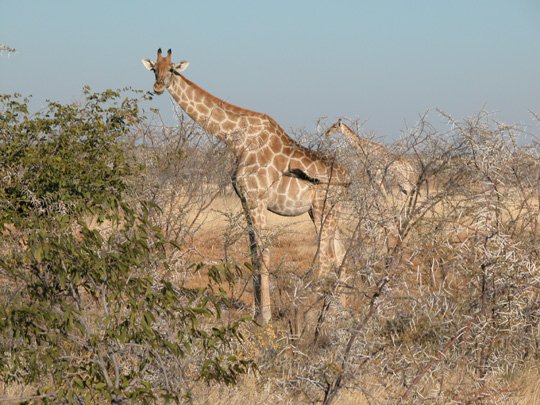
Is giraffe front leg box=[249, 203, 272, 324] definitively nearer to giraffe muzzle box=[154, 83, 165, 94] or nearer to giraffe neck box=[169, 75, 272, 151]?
giraffe neck box=[169, 75, 272, 151]

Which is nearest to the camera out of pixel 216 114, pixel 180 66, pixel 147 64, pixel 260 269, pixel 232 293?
pixel 232 293

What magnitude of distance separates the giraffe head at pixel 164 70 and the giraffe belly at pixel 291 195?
5.61 feet

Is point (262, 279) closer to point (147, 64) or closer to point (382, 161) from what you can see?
point (382, 161)

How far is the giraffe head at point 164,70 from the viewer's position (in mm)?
11325

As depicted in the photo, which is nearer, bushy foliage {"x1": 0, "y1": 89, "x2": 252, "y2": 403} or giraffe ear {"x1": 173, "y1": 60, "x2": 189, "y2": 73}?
bushy foliage {"x1": 0, "y1": 89, "x2": 252, "y2": 403}

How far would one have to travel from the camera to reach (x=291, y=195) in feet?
35.1

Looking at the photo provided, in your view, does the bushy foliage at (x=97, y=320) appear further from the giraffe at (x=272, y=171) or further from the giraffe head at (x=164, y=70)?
the giraffe head at (x=164, y=70)

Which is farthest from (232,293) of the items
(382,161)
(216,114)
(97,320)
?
(216,114)

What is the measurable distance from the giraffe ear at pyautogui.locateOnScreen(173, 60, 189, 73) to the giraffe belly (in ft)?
5.93

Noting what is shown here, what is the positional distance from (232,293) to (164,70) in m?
5.51

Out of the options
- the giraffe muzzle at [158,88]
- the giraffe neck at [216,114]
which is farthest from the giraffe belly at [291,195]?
the giraffe muzzle at [158,88]

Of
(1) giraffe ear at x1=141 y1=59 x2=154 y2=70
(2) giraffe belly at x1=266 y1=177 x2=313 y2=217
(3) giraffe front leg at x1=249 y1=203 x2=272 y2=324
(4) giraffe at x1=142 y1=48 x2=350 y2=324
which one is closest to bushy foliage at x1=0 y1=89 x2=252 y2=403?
(3) giraffe front leg at x1=249 y1=203 x2=272 y2=324

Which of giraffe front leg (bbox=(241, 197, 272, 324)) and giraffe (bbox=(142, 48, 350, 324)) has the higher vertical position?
giraffe (bbox=(142, 48, 350, 324))

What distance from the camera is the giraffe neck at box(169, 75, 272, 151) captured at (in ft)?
35.2
